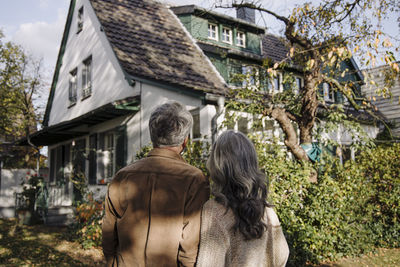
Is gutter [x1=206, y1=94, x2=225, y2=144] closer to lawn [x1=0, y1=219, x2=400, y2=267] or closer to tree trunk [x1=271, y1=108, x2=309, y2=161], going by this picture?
tree trunk [x1=271, y1=108, x2=309, y2=161]

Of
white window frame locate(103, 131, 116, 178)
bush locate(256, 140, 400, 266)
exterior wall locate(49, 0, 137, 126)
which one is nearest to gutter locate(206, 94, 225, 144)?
bush locate(256, 140, 400, 266)

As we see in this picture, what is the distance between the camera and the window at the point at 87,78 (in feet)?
44.5

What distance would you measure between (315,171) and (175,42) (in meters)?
7.98

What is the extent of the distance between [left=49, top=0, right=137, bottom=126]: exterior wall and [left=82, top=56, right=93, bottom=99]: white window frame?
0.50 ft

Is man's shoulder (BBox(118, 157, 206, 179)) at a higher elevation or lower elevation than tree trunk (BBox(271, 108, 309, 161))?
lower

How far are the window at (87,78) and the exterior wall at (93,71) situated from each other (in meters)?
0.16

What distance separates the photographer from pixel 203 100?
8.51 meters

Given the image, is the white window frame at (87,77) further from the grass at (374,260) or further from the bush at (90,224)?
the grass at (374,260)

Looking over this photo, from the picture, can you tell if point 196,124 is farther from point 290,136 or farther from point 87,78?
point 87,78

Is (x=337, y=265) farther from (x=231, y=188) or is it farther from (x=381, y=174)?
(x=231, y=188)

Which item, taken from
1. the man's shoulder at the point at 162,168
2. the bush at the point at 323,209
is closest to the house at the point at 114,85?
the bush at the point at 323,209

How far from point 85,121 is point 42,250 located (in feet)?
14.9

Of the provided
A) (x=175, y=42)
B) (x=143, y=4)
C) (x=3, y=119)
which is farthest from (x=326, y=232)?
(x=3, y=119)

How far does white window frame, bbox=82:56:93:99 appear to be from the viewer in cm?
1348
